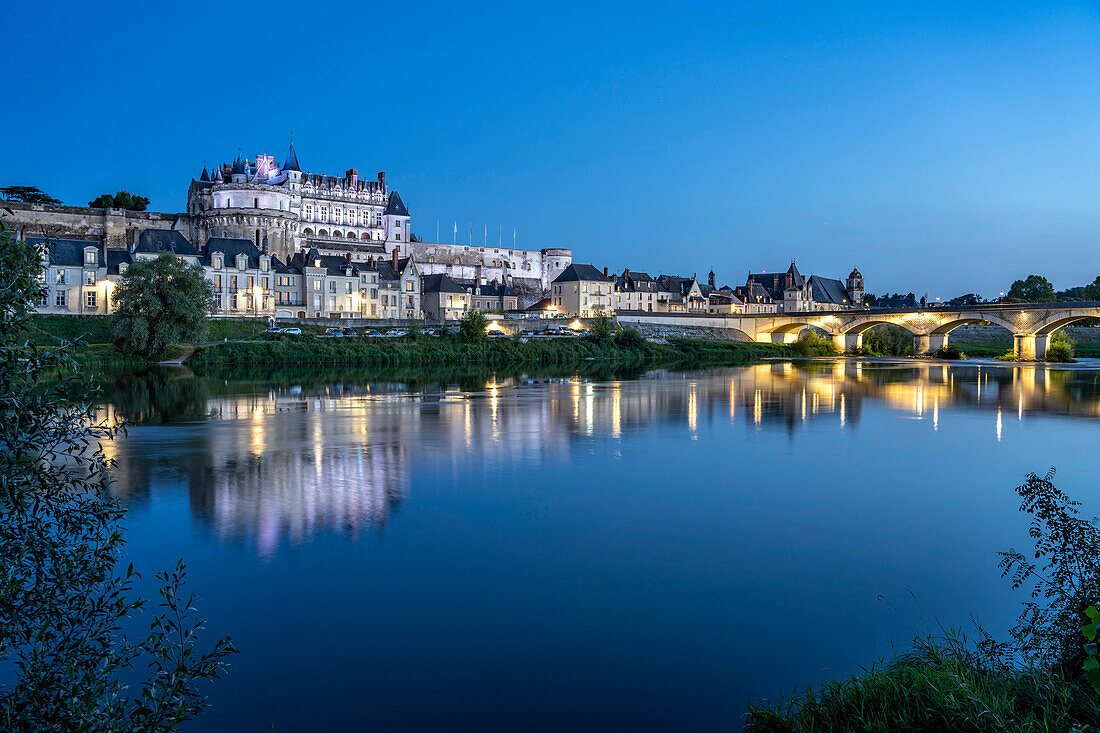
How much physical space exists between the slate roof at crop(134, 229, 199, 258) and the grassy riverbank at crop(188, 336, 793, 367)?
988 cm

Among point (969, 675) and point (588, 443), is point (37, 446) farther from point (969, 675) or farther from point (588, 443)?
point (588, 443)

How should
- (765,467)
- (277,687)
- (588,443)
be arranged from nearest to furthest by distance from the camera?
(277,687), (765,467), (588,443)

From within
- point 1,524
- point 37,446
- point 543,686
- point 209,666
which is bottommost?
point 543,686

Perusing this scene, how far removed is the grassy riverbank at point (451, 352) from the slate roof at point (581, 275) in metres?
15.1

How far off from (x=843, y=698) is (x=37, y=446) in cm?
468

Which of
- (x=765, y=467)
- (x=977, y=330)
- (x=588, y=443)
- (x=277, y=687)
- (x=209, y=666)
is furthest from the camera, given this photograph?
(x=977, y=330)

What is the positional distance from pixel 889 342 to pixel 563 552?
55.0 meters

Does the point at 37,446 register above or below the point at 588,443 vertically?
above

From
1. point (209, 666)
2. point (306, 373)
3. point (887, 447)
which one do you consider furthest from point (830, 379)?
point (209, 666)

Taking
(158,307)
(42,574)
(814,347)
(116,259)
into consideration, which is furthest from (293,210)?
(42,574)

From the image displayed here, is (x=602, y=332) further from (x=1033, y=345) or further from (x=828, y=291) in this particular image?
(x=828, y=291)

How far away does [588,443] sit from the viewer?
1614 centimetres

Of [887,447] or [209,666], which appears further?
[887,447]

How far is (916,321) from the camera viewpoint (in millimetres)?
55688
